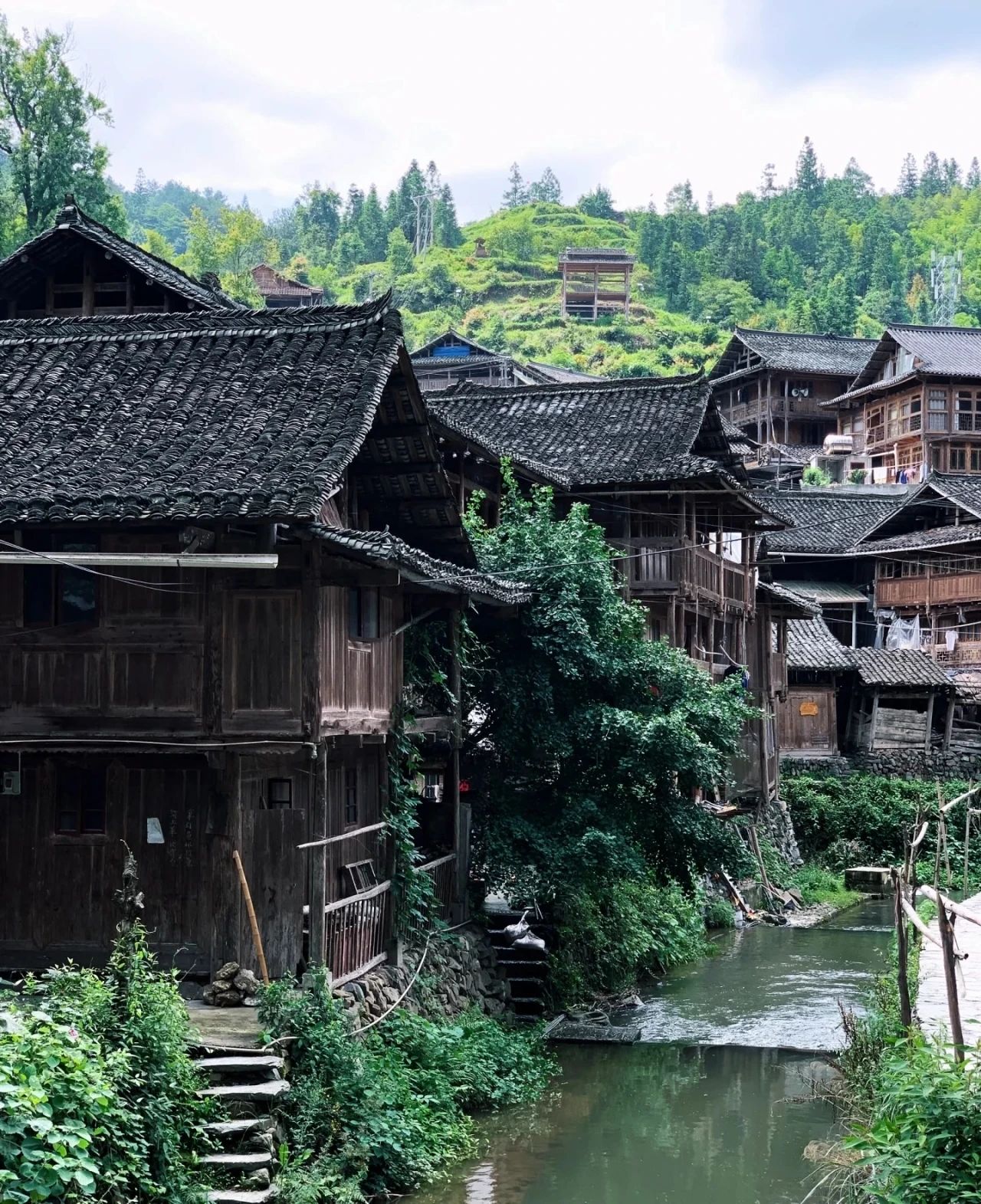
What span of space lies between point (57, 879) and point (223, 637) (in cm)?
370

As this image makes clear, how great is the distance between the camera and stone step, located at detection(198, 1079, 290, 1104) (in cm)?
1306

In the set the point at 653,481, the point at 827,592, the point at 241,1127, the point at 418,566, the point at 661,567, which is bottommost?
the point at 241,1127

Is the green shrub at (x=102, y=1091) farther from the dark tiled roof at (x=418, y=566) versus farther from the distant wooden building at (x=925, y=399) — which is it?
the distant wooden building at (x=925, y=399)

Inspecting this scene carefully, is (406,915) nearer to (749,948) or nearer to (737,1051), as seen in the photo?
(737,1051)

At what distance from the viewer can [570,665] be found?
22.0 meters

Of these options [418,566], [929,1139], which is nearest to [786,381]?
[418,566]

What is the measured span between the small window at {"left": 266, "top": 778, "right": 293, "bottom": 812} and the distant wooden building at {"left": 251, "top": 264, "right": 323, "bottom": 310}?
2774 inches

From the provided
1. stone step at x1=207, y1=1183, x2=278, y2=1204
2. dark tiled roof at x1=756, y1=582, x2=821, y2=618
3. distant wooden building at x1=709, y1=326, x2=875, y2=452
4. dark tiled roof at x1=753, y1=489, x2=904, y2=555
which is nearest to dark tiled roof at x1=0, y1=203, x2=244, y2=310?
dark tiled roof at x1=756, y1=582, x2=821, y2=618

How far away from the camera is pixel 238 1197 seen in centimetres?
1208

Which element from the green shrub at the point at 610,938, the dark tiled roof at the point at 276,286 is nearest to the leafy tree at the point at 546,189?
the dark tiled roof at the point at 276,286

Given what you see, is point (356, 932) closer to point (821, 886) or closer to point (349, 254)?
point (821, 886)

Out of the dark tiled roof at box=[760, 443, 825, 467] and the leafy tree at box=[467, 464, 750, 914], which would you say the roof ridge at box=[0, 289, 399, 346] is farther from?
the dark tiled roof at box=[760, 443, 825, 467]

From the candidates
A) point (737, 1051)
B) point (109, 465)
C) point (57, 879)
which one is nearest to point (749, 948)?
point (737, 1051)

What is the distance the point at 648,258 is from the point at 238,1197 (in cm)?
11351
